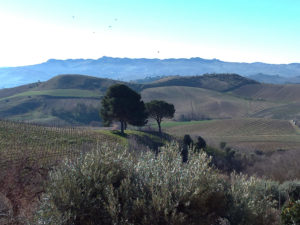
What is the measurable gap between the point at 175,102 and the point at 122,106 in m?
65.8

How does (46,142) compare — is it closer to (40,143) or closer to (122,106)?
(40,143)

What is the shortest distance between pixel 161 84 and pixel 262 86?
43114 mm

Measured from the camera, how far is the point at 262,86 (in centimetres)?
11950

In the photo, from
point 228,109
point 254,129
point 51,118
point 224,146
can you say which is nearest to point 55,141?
point 224,146

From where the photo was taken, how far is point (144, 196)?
6168mm

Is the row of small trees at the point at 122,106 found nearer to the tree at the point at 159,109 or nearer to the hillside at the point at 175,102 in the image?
the tree at the point at 159,109

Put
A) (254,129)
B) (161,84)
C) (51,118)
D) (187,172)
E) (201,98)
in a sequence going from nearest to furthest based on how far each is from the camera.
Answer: (187,172) → (254,129) → (51,118) → (201,98) → (161,84)

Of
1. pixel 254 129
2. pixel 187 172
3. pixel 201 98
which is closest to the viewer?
pixel 187 172

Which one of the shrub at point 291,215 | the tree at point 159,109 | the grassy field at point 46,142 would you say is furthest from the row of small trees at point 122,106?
the shrub at point 291,215

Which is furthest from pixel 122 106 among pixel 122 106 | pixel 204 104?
pixel 204 104

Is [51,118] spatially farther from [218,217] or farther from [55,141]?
[218,217]

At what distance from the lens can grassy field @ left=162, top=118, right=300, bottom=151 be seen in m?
39.3

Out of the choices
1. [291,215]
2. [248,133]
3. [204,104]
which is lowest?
[248,133]

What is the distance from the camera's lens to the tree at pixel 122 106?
33.8 m
